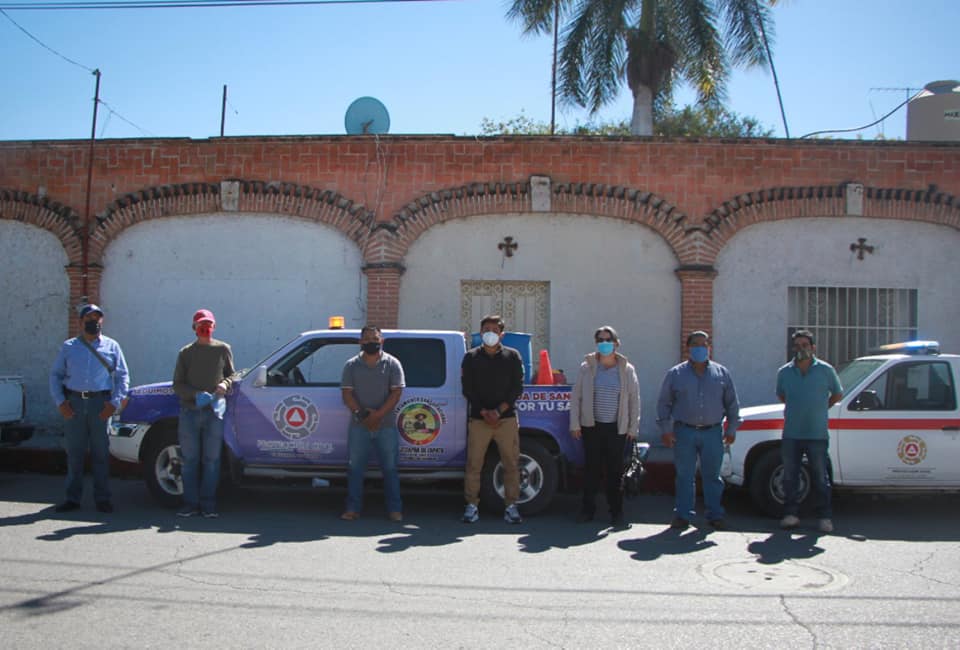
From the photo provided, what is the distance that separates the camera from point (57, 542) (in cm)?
708

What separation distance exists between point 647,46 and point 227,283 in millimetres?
12642

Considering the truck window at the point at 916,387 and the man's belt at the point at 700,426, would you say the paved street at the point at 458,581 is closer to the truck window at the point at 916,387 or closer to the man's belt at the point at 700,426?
the man's belt at the point at 700,426

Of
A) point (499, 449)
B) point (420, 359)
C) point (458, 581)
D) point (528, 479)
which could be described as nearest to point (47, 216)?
point (420, 359)

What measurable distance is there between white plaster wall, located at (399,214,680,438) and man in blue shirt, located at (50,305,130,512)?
490 cm

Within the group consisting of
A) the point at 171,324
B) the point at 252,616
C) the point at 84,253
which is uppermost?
the point at 84,253

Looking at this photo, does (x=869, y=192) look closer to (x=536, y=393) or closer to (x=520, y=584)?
(x=536, y=393)

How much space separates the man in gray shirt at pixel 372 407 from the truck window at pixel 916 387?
458cm

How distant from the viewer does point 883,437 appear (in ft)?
28.6

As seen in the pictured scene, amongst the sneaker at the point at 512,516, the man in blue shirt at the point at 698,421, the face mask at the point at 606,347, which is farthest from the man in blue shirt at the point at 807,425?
the sneaker at the point at 512,516

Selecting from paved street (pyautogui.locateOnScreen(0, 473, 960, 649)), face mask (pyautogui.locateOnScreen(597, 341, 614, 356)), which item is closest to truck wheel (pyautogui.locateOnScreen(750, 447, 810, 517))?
paved street (pyautogui.locateOnScreen(0, 473, 960, 649))

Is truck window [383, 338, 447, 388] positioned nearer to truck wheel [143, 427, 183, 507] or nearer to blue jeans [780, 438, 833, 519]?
truck wheel [143, 427, 183, 507]

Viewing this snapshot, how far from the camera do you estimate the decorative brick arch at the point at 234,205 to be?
12852 millimetres

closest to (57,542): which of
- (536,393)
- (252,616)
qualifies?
(252,616)

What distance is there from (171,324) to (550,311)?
5345 millimetres
